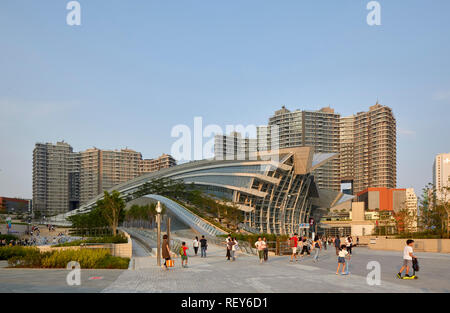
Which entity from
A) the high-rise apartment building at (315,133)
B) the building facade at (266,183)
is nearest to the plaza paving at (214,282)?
the building facade at (266,183)

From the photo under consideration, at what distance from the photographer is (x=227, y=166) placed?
79875mm

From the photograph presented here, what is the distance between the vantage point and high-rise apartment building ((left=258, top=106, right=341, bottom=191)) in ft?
588

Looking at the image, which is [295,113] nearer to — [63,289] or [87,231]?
[87,231]

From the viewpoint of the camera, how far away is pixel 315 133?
599ft

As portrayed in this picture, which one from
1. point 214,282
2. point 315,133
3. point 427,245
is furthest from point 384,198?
point 214,282

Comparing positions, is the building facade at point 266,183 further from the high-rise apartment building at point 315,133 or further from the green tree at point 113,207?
the high-rise apartment building at point 315,133

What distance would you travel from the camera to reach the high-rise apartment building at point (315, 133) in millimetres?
179250

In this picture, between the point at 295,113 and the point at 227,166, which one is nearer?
the point at 227,166

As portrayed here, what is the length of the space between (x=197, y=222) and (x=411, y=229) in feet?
84.5

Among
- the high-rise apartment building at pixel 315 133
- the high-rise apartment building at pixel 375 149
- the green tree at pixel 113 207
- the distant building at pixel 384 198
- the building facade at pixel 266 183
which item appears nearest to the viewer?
the green tree at pixel 113 207

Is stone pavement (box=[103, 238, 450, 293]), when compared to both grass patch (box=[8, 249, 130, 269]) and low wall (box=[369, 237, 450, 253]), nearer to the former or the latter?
grass patch (box=[8, 249, 130, 269])

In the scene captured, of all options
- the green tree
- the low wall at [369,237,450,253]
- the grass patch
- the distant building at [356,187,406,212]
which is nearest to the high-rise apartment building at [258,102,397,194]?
the distant building at [356,187,406,212]

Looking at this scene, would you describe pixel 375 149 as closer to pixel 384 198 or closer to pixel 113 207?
pixel 384 198
